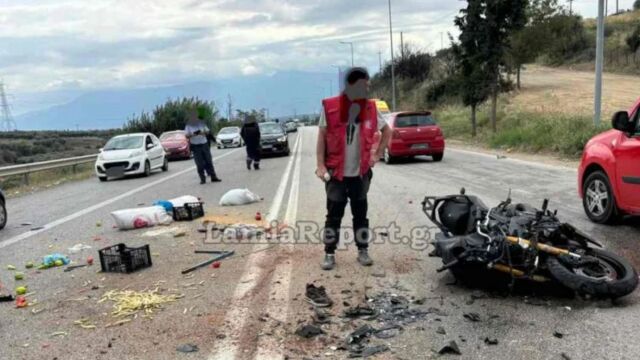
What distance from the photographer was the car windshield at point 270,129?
985 inches

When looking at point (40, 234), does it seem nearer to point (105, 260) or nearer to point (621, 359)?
point (105, 260)

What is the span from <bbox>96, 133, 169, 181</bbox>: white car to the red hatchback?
8.17 metres

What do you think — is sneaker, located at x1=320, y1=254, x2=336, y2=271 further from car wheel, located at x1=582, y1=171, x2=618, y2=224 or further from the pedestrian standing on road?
the pedestrian standing on road

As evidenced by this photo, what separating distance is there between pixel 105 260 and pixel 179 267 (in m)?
0.80


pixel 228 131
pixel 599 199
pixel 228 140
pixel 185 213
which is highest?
pixel 599 199

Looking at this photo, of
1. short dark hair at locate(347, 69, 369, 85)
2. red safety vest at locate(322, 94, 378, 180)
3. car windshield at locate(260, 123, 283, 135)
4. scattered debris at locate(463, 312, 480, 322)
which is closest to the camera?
scattered debris at locate(463, 312, 480, 322)

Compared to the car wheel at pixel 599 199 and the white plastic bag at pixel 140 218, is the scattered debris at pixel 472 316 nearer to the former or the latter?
the car wheel at pixel 599 199

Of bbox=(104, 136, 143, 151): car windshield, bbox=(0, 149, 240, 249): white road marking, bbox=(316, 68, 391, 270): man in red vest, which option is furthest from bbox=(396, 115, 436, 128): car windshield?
bbox=(316, 68, 391, 270): man in red vest

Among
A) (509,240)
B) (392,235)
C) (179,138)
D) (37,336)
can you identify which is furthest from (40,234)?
(179,138)

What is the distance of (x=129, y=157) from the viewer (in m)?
18.8

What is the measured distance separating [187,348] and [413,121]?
14.7m

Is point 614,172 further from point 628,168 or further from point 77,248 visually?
point 77,248

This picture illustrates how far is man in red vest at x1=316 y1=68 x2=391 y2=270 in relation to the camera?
5477 millimetres

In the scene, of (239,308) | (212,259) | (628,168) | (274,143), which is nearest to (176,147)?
(274,143)
